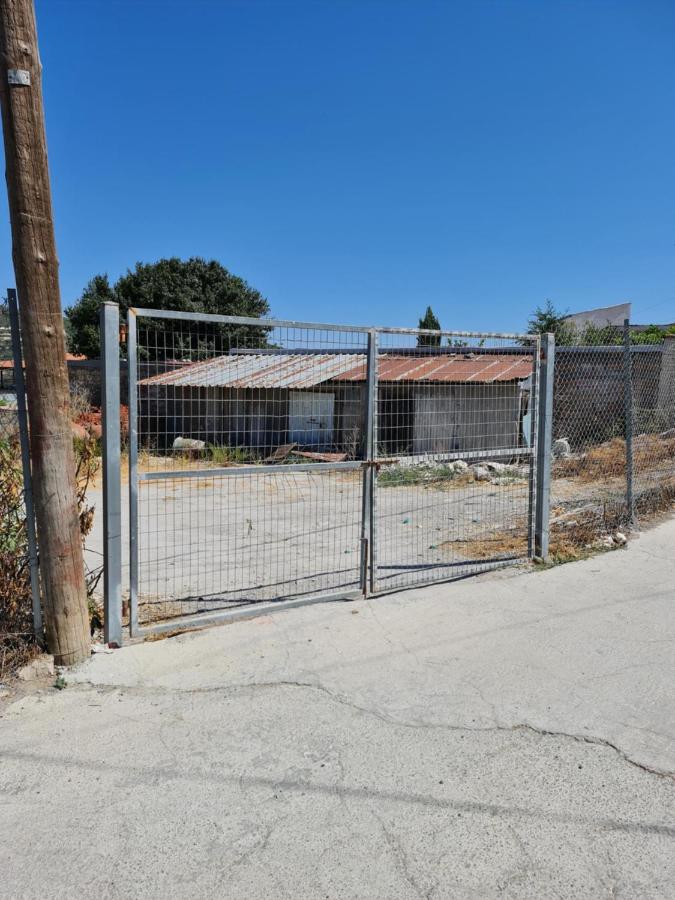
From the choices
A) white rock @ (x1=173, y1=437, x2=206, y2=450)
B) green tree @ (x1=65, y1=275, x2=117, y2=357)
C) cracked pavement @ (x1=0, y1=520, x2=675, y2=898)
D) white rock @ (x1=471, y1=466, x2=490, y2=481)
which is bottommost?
cracked pavement @ (x1=0, y1=520, x2=675, y2=898)

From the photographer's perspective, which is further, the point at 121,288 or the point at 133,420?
the point at 121,288

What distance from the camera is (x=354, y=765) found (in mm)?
2729

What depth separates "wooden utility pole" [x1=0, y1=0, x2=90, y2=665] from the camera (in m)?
3.27

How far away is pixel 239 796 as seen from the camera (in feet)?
8.24

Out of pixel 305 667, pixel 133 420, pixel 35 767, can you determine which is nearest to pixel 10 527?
pixel 133 420

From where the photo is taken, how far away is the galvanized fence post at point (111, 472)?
145 inches

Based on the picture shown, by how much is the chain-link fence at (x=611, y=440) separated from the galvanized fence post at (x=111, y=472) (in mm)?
4610

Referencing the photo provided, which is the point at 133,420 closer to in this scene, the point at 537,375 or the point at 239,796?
the point at 239,796

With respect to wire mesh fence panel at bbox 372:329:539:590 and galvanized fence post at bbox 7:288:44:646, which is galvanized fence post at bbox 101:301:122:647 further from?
wire mesh fence panel at bbox 372:329:539:590

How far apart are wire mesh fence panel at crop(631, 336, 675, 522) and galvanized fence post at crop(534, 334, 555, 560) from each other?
220 centimetres

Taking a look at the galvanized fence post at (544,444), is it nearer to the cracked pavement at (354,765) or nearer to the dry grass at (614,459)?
the cracked pavement at (354,765)

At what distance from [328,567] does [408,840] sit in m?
3.86

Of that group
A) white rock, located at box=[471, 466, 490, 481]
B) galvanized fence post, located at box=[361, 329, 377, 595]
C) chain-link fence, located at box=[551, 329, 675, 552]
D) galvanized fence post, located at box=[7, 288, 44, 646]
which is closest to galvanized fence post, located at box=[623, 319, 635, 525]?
chain-link fence, located at box=[551, 329, 675, 552]

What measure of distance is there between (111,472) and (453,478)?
8898 mm
